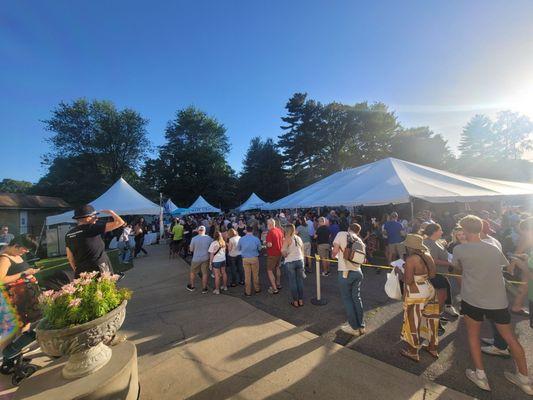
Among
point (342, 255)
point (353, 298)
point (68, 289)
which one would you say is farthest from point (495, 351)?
point (68, 289)

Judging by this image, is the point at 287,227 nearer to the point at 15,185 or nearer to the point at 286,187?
the point at 286,187

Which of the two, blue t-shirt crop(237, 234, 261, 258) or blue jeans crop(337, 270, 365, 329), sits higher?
blue t-shirt crop(237, 234, 261, 258)

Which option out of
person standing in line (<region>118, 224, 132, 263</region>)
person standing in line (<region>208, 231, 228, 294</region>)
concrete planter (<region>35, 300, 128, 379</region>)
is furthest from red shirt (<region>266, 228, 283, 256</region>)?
person standing in line (<region>118, 224, 132, 263</region>)

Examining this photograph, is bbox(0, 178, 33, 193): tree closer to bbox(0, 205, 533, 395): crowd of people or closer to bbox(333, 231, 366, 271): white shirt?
bbox(0, 205, 533, 395): crowd of people

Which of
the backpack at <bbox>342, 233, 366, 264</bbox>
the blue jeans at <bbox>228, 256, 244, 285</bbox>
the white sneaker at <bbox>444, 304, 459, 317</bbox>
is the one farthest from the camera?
the blue jeans at <bbox>228, 256, 244, 285</bbox>

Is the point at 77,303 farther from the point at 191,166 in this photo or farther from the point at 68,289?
the point at 191,166

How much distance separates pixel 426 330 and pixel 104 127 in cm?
4347

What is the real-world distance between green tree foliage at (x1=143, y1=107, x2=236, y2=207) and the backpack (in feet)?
108

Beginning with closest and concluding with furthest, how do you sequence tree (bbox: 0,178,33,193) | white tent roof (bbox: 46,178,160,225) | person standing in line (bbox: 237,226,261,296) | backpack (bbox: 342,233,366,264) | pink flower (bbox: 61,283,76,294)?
pink flower (bbox: 61,283,76,294) → backpack (bbox: 342,233,366,264) → person standing in line (bbox: 237,226,261,296) → white tent roof (bbox: 46,178,160,225) → tree (bbox: 0,178,33,193)

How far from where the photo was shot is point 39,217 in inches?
1148

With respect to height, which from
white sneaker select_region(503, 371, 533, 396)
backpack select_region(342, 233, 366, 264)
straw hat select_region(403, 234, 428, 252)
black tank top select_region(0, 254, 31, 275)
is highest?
straw hat select_region(403, 234, 428, 252)

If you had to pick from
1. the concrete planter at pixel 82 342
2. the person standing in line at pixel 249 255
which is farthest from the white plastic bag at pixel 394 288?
the concrete planter at pixel 82 342

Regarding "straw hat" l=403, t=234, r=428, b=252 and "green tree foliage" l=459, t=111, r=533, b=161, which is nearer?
"straw hat" l=403, t=234, r=428, b=252

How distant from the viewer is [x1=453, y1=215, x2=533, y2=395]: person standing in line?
8.89 feet
